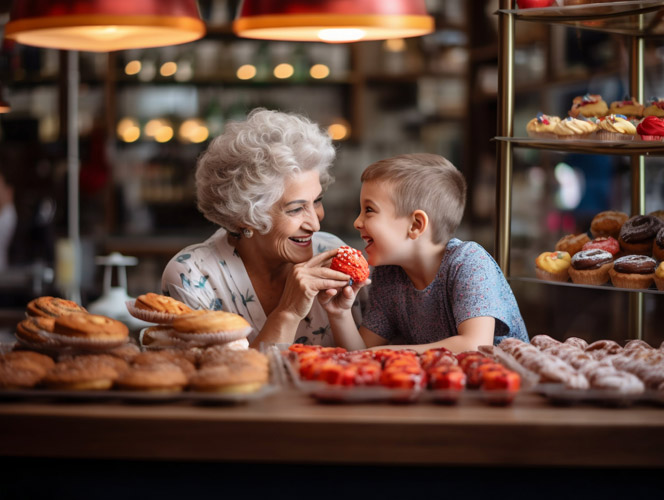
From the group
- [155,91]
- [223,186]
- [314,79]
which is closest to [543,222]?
[314,79]

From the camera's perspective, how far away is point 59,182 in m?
5.82

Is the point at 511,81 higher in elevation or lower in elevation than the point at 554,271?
higher

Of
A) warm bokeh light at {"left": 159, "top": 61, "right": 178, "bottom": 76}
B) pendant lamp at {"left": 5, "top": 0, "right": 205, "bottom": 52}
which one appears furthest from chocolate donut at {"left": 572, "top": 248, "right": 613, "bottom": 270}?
warm bokeh light at {"left": 159, "top": 61, "right": 178, "bottom": 76}

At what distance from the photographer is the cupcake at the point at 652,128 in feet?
6.81

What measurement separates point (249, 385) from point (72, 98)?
3.76 meters

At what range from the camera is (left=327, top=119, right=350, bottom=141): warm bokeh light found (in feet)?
19.2

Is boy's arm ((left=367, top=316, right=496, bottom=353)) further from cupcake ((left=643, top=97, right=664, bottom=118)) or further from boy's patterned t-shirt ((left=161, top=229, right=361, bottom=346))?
cupcake ((left=643, top=97, right=664, bottom=118))

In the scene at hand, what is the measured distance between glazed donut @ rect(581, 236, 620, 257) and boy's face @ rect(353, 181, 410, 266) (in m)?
0.53

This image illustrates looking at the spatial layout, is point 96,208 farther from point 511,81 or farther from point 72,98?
point 511,81

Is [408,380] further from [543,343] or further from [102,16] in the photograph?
[102,16]

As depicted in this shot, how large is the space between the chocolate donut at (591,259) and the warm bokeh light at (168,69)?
168 inches

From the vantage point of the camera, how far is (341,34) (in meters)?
1.81

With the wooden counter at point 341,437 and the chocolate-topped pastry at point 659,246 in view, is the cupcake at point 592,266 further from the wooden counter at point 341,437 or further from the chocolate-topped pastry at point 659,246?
the wooden counter at point 341,437

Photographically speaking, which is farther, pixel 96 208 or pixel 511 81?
pixel 96 208
